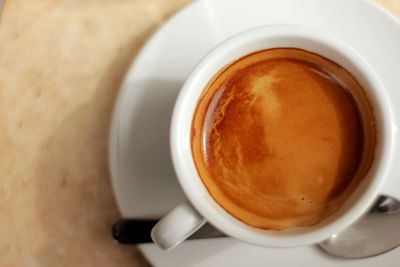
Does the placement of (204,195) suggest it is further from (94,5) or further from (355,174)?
(94,5)

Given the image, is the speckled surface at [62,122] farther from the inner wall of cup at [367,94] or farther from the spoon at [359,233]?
the inner wall of cup at [367,94]

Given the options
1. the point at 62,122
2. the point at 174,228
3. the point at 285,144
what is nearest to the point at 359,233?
the point at 285,144

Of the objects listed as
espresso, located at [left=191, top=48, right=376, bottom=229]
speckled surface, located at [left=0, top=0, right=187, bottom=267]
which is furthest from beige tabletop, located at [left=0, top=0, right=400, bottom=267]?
espresso, located at [left=191, top=48, right=376, bottom=229]

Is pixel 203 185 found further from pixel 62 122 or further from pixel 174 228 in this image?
pixel 62 122

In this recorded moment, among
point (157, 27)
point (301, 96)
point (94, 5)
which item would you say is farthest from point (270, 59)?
point (94, 5)

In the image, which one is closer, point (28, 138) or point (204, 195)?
point (204, 195)

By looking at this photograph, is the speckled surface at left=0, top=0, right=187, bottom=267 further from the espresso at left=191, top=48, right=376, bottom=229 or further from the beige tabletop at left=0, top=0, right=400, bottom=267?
the espresso at left=191, top=48, right=376, bottom=229

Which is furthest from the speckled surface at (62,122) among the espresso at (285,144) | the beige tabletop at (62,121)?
the espresso at (285,144)
